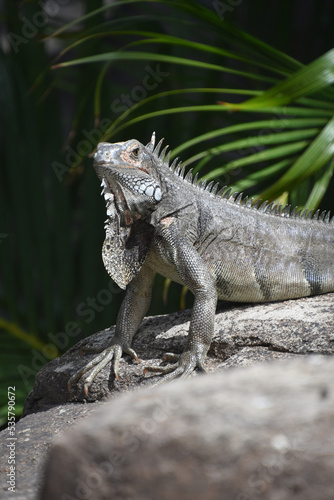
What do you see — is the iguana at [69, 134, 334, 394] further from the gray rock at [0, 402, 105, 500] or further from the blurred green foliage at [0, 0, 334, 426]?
the blurred green foliage at [0, 0, 334, 426]

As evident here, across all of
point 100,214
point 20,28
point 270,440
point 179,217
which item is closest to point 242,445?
point 270,440

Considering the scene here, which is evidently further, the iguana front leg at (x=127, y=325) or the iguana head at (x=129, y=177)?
the iguana front leg at (x=127, y=325)

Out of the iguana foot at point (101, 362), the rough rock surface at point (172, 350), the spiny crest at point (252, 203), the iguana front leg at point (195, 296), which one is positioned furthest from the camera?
the spiny crest at point (252, 203)

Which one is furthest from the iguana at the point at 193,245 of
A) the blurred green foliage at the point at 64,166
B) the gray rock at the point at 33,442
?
the blurred green foliage at the point at 64,166

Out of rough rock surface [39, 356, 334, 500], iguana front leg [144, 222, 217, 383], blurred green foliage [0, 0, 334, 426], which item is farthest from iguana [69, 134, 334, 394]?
rough rock surface [39, 356, 334, 500]

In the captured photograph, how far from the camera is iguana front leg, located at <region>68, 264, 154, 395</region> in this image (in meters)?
3.29

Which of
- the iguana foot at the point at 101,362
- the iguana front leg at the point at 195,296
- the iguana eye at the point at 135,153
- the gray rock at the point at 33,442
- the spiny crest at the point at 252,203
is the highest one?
the iguana eye at the point at 135,153

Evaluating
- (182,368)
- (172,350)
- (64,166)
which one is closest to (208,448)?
(182,368)

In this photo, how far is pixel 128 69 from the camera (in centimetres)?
546

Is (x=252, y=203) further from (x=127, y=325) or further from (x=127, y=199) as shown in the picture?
(x=127, y=325)

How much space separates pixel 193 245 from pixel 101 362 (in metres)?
0.89

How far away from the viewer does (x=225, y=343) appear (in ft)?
10.3

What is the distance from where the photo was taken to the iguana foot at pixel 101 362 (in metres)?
3.23

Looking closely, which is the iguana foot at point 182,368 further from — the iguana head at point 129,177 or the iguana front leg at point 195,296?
the iguana head at point 129,177
